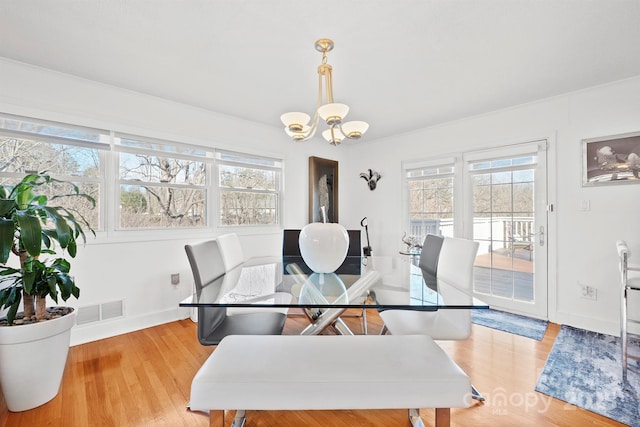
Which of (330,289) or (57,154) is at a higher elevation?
(57,154)

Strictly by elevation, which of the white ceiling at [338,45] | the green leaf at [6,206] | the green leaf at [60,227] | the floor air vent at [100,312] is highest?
the white ceiling at [338,45]

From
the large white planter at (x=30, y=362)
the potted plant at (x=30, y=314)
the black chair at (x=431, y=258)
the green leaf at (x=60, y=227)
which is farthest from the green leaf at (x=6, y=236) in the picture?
the black chair at (x=431, y=258)

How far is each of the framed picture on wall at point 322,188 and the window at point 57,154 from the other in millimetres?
2556

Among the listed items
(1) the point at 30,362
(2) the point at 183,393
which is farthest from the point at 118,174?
(2) the point at 183,393

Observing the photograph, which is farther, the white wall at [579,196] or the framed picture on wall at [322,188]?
the framed picture on wall at [322,188]

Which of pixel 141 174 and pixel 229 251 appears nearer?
pixel 229 251

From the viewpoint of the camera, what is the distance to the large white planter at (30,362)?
1.57 metres

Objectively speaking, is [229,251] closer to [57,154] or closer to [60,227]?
[60,227]

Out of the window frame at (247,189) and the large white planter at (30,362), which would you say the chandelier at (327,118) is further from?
the large white planter at (30,362)

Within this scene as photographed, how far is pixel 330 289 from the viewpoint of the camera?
1.71 meters

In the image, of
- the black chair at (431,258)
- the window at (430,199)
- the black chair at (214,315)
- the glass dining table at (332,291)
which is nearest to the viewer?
the glass dining table at (332,291)

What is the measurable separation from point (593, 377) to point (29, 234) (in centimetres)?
360

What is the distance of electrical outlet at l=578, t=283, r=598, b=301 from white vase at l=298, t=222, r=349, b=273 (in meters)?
2.57

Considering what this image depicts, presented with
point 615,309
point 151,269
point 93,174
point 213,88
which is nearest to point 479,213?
point 615,309
